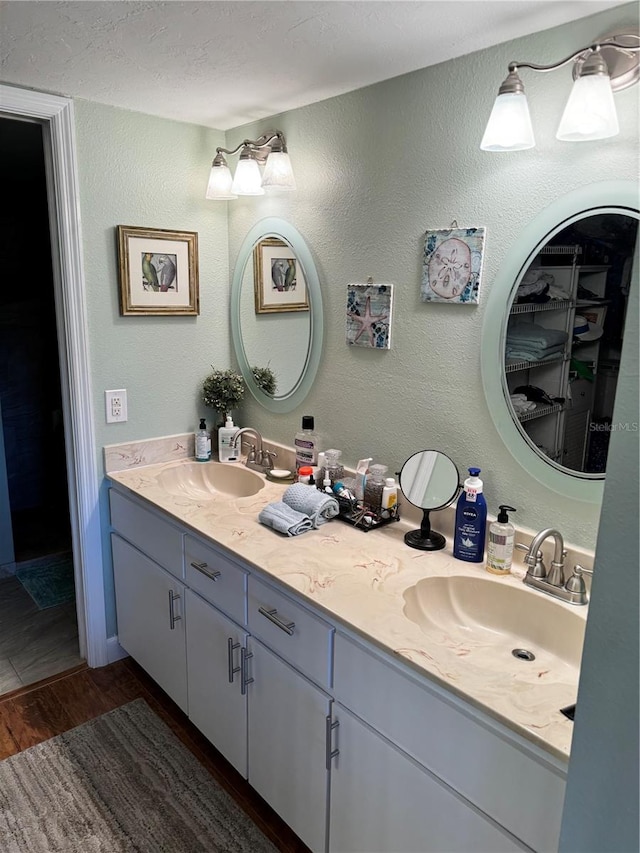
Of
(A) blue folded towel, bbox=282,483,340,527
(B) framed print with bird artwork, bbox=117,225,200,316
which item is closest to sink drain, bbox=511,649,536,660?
(A) blue folded towel, bbox=282,483,340,527

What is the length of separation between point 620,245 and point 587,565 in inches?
29.9

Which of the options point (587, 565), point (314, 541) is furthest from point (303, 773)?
point (587, 565)

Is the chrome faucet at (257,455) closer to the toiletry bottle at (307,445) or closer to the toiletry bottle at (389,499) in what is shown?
the toiletry bottle at (307,445)

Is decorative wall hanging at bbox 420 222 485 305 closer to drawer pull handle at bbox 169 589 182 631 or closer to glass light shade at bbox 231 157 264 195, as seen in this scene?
glass light shade at bbox 231 157 264 195

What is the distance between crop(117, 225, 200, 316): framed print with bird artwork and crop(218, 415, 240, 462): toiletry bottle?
50cm

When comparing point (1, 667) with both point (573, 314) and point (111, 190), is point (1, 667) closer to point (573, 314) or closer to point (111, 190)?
point (111, 190)

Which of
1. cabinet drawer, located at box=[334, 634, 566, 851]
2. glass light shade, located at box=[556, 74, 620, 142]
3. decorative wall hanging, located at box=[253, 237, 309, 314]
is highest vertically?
glass light shade, located at box=[556, 74, 620, 142]

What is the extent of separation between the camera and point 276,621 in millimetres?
1578

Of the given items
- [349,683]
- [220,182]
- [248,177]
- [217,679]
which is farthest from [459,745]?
[220,182]

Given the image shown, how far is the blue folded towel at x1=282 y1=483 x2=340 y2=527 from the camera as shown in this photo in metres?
1.86

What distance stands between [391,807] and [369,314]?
4.49 feet

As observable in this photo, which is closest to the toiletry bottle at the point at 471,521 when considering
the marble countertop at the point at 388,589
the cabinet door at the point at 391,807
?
the marble countertop at the point at 388,589

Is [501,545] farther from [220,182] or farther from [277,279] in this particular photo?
[220,182]

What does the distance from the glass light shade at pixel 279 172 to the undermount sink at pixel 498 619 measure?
140 cm
